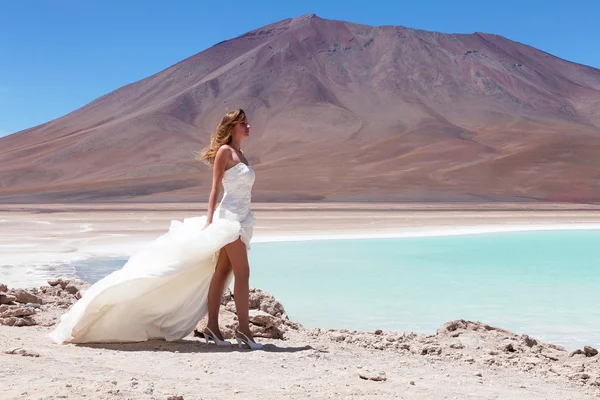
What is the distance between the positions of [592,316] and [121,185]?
183ft

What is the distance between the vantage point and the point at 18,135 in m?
99.3

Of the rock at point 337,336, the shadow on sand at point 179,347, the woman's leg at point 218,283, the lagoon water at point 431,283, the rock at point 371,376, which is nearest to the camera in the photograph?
the rock at point 371,376

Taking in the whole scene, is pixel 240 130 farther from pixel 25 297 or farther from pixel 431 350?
pixel 25 297

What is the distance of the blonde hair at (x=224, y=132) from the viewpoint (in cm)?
462

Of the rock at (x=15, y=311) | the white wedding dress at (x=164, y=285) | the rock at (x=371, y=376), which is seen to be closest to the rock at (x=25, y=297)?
the rock at (x=15, y=311)

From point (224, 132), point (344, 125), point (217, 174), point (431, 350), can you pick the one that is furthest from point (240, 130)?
point (344, 125)

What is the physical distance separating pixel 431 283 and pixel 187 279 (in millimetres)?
5447

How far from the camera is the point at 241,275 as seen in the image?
448 cm

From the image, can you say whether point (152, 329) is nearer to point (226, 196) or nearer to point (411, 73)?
point (226, 196)

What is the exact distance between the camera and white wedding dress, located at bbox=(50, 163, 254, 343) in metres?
4.45

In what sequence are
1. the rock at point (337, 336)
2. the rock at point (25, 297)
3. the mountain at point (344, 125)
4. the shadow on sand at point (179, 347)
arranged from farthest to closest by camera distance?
the mountain at point (344, 125), the rock at point (25, 297), the rock at point (337, 336), the shadow on sand at point (179, 347)

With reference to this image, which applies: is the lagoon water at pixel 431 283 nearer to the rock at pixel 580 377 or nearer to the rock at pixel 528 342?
the rock at pixel 528 342

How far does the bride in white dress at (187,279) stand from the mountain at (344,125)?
157 feet

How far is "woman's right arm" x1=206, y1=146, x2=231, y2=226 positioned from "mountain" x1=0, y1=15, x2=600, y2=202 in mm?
47899
